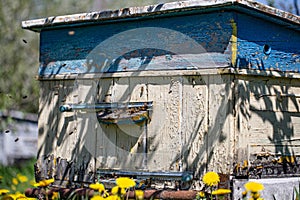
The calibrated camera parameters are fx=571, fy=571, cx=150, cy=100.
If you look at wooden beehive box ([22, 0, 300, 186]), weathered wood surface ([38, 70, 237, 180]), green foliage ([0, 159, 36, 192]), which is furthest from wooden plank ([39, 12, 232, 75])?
green foliage ([0, 159, 36, 192])

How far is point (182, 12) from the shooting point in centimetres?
449

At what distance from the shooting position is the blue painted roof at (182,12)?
427cm

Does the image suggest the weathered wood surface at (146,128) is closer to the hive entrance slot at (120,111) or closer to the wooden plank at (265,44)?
the hive entrance slot at (120,111)

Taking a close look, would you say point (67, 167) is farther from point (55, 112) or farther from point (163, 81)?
point (163, 81)

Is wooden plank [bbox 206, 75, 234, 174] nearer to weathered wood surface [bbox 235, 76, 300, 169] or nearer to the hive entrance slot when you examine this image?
weathered wood surface [bbox 235, 76, 300, 169]

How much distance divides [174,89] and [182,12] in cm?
61

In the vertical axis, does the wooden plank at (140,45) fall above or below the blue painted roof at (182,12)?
below

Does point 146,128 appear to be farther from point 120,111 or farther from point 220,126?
point 220,126

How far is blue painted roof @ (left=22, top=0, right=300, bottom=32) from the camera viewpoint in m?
4.27

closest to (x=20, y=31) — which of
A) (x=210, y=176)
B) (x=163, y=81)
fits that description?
(x=163, y=81)

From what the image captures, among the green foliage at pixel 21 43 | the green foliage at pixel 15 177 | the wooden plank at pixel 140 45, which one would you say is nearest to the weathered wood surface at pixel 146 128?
the wooden plank at pixel 140 45

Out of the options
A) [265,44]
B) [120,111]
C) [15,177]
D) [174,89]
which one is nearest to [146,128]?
[120,111]

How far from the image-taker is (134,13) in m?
4.67

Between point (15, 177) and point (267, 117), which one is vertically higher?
point (267, 117)
